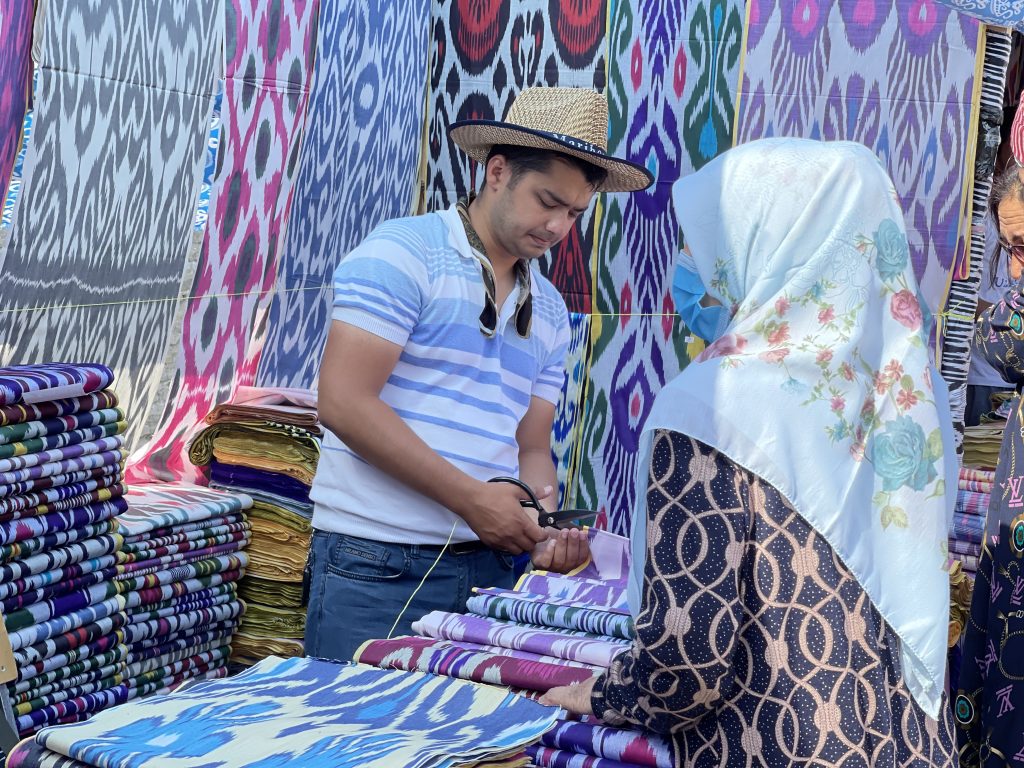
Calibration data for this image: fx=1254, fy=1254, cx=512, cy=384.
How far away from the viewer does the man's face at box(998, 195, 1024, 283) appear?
2.84 metres

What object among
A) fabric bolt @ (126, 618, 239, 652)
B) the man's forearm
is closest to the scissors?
the man's forearm

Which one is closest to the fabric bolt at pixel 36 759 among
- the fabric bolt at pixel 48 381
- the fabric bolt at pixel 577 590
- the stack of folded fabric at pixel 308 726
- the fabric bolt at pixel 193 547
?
the stack of folded fabric at pixel 308 726

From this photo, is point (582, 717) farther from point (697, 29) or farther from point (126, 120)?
point (697, 29)

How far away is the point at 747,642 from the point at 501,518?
982mm

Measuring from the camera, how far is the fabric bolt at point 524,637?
1.86m

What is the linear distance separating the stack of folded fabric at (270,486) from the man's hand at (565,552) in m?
1.43

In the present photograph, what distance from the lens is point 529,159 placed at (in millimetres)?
2797

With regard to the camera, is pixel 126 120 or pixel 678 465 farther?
pixel 126 120

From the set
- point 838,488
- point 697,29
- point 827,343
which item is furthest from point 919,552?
point 697,29

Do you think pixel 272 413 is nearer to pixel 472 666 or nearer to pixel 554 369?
pixel 554 369

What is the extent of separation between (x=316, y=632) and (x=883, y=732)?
139 centimetres

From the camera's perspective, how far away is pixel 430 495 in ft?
8.54

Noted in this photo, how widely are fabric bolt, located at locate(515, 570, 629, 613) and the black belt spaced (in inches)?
18.5

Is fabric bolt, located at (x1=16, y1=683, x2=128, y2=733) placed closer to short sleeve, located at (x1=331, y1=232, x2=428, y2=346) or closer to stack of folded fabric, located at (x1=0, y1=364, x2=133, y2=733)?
stack of folded fabric, located at (x1=0, y1=364, x2=133, y2=733)
